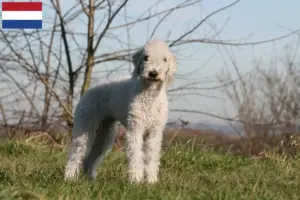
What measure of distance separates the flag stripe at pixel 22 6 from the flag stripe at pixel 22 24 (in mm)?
159

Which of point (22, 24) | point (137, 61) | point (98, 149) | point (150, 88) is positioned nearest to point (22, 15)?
Answer: point (22, 24)

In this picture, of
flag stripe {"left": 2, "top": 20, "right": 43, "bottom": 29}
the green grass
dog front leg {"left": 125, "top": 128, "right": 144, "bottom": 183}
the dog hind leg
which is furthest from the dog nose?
flag stripe {"left": 2, "top": 20, "right": 43, "bottom": 29}

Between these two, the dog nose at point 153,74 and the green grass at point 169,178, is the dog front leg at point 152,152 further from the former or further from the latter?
the dog nose at point 153,74

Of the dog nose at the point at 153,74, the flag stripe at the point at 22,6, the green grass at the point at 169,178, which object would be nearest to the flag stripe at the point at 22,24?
the flag stripe at the point at 22,6

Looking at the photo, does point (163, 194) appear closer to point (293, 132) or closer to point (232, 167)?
point (232, 167)

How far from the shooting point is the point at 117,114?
17.3ft

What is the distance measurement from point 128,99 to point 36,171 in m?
1.13

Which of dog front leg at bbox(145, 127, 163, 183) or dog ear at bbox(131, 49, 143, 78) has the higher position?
dog ear at bbox(131, 49, 143, 78)

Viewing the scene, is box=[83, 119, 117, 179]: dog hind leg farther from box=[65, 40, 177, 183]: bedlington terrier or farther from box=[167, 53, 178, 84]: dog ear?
box=[167, 53, 178, 84]: dog ear

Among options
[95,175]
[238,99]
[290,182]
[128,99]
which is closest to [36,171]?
[95,175]

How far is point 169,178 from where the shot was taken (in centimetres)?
532

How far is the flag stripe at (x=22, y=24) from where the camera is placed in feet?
25.2

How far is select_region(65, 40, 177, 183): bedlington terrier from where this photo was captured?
4922mm

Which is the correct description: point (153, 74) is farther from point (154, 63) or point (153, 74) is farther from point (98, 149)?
point (98, 149)
